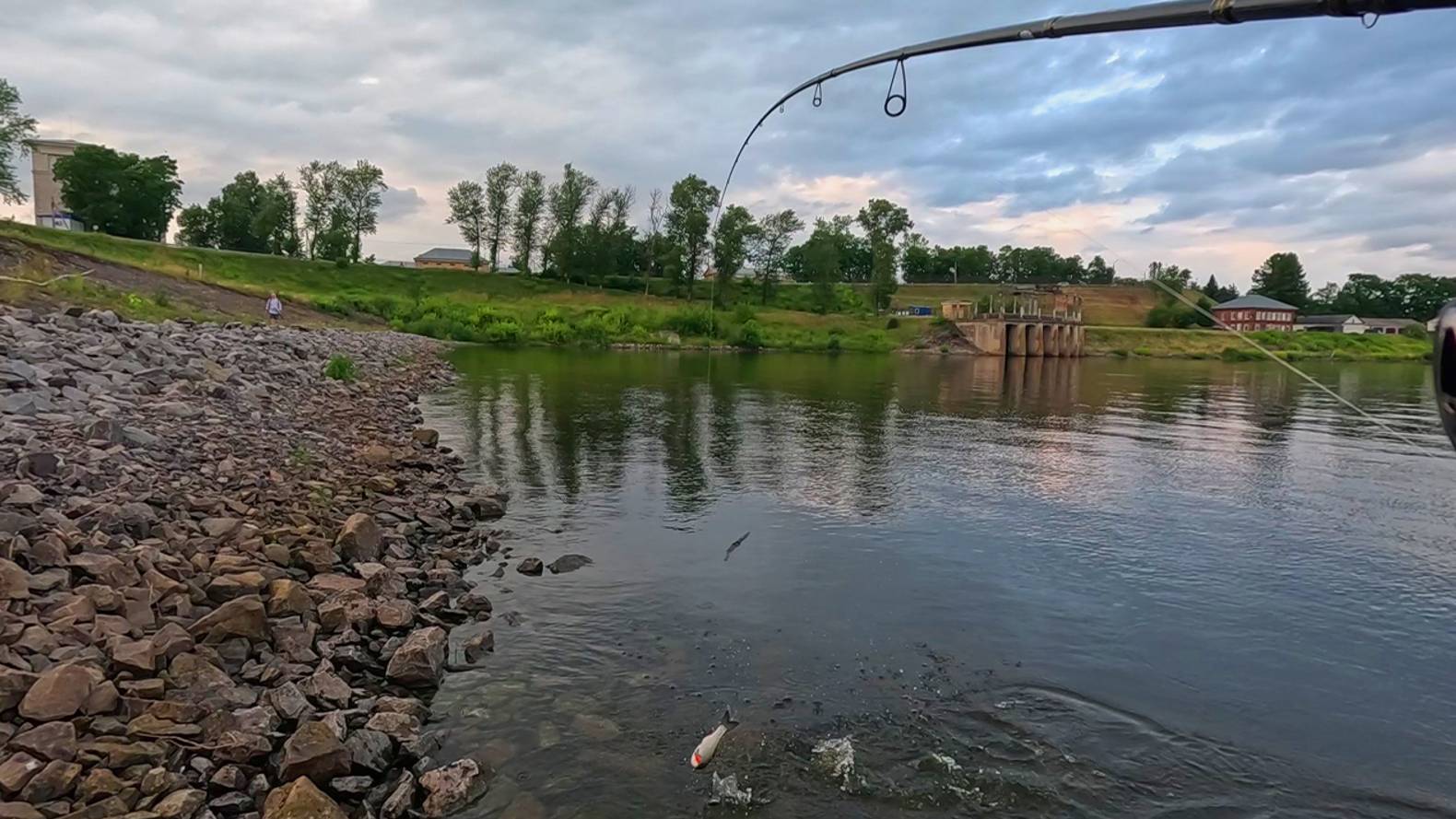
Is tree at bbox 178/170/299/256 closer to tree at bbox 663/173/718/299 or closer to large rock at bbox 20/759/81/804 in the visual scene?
tree at bbox 663/173/718/299

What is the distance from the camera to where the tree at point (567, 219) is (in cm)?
11719

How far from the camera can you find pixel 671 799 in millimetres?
6426

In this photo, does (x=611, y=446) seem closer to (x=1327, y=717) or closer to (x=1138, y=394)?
(x=1327, y=717)

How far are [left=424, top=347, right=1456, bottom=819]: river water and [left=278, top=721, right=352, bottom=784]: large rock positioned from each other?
1079mm

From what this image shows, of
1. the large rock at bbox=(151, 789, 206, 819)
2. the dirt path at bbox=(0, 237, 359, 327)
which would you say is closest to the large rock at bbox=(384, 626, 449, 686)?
the large rock at bbox=(151, 789, 206, 819)

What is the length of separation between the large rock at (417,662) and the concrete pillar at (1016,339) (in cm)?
9535

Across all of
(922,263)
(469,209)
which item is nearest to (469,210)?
(469,209)

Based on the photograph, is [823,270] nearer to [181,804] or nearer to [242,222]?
[242,222]

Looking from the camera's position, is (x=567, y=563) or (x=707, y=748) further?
(x=567, y=563)

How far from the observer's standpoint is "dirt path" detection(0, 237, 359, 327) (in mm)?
33406

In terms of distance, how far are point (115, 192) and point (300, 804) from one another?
392ft

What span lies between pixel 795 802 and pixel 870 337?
90258mm

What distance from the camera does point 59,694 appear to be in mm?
5797

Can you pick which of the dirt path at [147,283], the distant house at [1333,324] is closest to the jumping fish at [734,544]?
the dirt path at [147,283]
